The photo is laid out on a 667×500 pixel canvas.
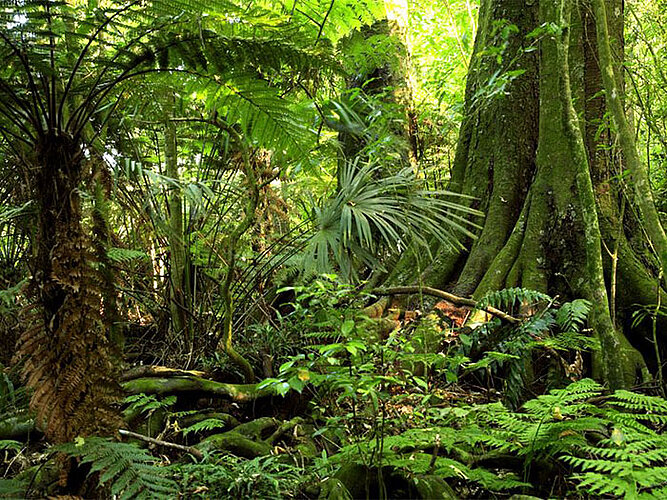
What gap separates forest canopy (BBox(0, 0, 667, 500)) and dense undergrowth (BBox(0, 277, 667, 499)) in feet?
A: 0.05

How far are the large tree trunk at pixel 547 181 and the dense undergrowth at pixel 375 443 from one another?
900 mm

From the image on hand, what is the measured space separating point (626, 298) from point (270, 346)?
2612 millimetres

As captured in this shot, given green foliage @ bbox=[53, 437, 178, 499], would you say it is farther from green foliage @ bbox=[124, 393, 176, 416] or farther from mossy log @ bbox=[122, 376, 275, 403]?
mossy log @ bbox=[122, 376, 275, 403]

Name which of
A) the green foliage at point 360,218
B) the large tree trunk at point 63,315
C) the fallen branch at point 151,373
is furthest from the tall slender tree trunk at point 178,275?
the large tree trunk at point 63,315

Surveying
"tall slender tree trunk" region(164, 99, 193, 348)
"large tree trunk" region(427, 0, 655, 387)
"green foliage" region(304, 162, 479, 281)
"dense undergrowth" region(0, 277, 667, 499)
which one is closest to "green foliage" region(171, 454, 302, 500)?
"dense undergrowth" region(0, 277, 667, 499)

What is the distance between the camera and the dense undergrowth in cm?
148

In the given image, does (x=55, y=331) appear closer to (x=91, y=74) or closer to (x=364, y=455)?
(x=364, y=455)

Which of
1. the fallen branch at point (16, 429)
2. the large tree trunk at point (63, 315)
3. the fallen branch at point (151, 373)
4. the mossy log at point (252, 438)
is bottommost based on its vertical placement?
the mossy log at point (252, 438)

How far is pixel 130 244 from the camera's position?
4.06 m

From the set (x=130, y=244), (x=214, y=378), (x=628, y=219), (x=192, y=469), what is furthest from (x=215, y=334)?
(x=628, y=219)

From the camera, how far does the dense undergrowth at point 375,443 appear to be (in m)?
1.48

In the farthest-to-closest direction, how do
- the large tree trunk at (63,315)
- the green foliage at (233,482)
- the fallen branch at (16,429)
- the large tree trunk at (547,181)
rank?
the large tree trunk at (547,181), the fallen branch at (16,429), the green foliage at (233,482), the large tree trunk at (63,315)

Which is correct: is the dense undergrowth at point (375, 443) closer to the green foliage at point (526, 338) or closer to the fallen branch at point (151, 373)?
the green foliage at point (526, 338)

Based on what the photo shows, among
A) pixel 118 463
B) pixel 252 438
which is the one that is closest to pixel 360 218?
pixel 252 438
